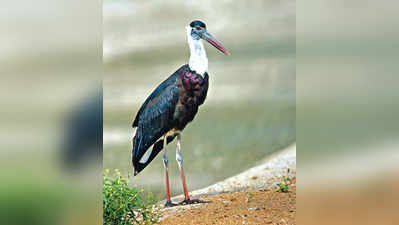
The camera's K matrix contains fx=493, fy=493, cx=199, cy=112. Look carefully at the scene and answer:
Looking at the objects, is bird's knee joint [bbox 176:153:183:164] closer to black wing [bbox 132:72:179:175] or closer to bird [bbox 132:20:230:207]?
bird [bbox 132:20:230:207]

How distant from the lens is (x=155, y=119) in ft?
12.3

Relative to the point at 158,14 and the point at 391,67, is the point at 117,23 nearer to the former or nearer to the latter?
the point at 158,14

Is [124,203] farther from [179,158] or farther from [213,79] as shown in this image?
[213,79]

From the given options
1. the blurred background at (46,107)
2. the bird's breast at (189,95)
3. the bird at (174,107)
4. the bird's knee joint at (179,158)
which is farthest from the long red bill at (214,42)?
the blurred background at (46,107)

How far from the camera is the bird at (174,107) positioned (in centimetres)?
373

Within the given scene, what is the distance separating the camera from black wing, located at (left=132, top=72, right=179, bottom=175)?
147 inches

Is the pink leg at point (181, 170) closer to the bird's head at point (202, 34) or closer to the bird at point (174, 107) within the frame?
the bird at point (174, 107)

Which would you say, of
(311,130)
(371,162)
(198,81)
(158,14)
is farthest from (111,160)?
(371,162)

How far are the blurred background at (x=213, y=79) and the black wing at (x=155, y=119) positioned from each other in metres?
0.05

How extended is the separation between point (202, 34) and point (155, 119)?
0.75m

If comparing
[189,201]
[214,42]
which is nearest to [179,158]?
[189,201]

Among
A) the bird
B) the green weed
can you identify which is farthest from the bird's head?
the green weed

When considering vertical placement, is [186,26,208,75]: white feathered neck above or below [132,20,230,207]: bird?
above

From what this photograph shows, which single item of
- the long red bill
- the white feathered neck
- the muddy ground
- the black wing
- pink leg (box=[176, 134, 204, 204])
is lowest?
the muddy ground
